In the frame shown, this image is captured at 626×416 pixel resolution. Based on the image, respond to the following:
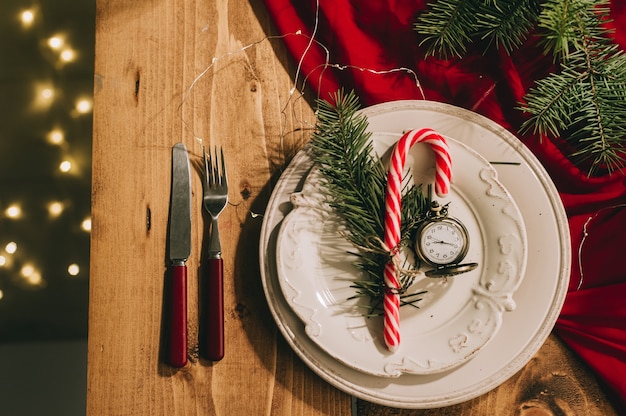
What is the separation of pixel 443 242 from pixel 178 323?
48 centimetres

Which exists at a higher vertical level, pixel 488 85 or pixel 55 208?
pixel 488 85

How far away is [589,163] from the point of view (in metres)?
1.01

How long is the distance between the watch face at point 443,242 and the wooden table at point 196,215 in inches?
11.4

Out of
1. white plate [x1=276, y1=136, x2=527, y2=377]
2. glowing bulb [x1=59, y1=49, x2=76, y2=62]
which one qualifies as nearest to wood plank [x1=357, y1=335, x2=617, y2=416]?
white plate [x1=276, y1=136, x2=527, y2=377]

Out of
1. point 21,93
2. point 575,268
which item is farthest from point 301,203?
point 21,93

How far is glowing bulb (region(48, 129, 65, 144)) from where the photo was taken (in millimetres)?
1651

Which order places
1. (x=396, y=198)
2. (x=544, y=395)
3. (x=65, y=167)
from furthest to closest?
1. (x=65, y=167)
2. (x=544, y=395)
3. (x=396, y=198)

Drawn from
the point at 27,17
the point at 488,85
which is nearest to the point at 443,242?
the point at 488,85

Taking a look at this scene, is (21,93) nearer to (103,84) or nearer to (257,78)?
(103,84)

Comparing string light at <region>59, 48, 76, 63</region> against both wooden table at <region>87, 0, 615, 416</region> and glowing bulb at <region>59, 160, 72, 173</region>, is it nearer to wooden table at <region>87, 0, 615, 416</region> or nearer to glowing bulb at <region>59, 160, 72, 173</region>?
glowing bulb at <region>59, 160, 72, 173</region>

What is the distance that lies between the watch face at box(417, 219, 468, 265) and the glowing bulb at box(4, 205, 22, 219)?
133cm

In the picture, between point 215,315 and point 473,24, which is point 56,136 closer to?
point 215,315

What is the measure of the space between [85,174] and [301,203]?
1.01m

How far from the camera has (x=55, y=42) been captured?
166 centimetres
